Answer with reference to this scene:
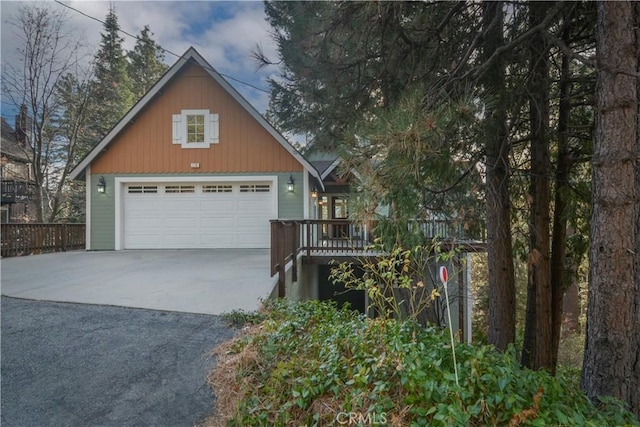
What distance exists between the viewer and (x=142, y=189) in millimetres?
11055

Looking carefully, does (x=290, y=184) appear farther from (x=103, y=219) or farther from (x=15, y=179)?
(x=15, y=179)

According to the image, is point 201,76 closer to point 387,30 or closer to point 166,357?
point 387,30

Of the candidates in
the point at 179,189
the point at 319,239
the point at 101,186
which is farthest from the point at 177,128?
the point at 319,239

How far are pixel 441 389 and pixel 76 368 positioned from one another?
9.60 feet

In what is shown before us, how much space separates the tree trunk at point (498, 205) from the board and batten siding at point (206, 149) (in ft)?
24.0

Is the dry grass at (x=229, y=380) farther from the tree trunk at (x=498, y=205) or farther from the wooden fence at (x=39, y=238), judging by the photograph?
the wooden fence at (x=39, y=238)

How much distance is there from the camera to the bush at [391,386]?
1.69 metres

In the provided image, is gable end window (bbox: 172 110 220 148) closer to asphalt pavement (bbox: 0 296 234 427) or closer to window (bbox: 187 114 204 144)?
window (bbox: 187 114 204 144)

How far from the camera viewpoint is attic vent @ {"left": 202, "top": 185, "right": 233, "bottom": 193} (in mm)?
11008

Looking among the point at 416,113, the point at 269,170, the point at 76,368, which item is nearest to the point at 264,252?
the point at 269,170

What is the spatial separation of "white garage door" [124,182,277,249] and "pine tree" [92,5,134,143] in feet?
35.1

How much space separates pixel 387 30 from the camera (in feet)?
12.5

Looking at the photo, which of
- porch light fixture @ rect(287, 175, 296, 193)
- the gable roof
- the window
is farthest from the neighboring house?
porch light fixture @ rect(287, 175, 296, 193)

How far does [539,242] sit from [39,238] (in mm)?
13125
